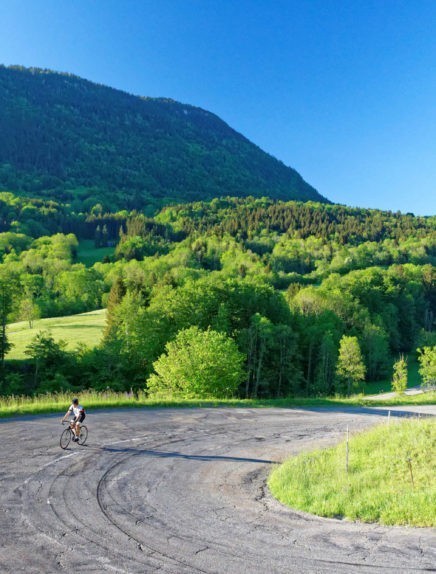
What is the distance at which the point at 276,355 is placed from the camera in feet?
224

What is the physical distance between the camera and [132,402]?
2867cm

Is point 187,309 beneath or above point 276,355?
above

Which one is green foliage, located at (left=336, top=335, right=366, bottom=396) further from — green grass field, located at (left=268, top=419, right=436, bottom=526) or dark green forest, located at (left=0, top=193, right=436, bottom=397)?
green grass field, located at (left=268, top=419, right=436, bottom=526)

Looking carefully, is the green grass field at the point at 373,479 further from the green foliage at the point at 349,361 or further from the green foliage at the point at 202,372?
the green foliage at the point at 349,361

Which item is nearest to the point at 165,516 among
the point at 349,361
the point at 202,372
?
the point at 202,372

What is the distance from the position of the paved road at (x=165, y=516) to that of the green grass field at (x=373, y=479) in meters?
0.54

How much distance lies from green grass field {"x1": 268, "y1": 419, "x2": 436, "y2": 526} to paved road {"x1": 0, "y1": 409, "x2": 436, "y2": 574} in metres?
0.54

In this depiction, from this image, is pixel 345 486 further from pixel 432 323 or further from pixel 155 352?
pixel 432 323

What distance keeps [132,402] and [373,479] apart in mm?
17834

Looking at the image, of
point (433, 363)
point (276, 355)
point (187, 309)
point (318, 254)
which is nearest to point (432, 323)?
point (318, 254)

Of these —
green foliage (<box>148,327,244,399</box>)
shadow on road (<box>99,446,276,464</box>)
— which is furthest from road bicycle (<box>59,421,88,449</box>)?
green foliage (<box>148,327,244,399</box>)

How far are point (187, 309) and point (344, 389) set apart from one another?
30.6 metres

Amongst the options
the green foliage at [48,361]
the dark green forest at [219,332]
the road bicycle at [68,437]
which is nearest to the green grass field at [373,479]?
the road bicycle at [68,437]

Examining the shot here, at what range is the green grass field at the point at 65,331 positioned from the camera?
72.6 meters
